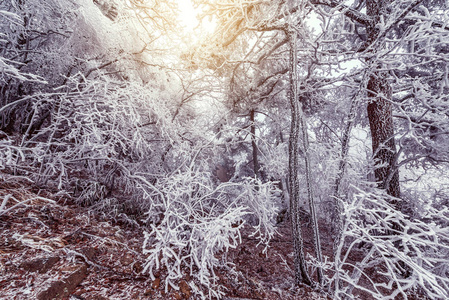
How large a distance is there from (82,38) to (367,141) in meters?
10.1

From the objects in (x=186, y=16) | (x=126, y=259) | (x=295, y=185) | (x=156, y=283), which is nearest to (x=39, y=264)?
(x=126, y=259)

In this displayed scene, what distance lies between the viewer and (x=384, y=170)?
5324 millimetres

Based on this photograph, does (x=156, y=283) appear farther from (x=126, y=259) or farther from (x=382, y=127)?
(x=382, y=127)

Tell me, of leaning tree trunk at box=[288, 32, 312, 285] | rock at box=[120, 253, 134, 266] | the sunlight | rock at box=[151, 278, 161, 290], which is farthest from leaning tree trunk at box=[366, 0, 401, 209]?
rock at box=[120, 253, 134, 266]

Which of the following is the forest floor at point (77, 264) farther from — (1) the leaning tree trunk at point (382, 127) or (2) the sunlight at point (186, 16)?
(2) the sunlight at point (186, 16)

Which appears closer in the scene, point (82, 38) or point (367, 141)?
point (82, 38)

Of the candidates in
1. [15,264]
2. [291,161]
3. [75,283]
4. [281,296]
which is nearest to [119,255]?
[75,283]

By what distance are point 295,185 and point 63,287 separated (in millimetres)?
3354

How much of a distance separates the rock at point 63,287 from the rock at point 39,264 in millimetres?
300

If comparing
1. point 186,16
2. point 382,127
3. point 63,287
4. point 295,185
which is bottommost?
point 63,287

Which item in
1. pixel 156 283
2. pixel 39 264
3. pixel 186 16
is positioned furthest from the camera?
pixel 186 16

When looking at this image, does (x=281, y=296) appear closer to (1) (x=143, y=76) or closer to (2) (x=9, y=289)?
(2) (x=9, y=289)

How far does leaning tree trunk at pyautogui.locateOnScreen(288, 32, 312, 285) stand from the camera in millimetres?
3273

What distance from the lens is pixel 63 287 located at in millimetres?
2342
